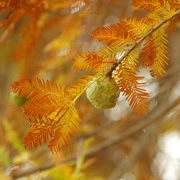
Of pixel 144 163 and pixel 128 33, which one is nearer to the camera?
pixel 128 33

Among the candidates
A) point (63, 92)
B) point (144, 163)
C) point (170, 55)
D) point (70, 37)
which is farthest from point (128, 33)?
point (144, 163)

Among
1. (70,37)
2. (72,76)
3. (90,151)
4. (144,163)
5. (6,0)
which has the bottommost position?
(144,163)

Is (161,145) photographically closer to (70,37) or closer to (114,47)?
(70,37)

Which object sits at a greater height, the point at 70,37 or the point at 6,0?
the point at 6,0

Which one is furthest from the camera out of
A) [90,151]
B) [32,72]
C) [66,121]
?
[32,72]

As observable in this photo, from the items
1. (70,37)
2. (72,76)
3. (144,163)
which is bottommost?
(144,163)

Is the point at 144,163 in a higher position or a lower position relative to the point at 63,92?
lower

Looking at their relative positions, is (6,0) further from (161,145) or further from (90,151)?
(161,145)

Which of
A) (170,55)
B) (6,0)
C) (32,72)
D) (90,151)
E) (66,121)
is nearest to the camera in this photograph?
(66,121)

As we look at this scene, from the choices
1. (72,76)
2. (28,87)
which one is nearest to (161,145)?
(72,76)

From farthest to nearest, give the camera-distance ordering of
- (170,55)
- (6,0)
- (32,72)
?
(170,55)
(32,72)
(6,0)
